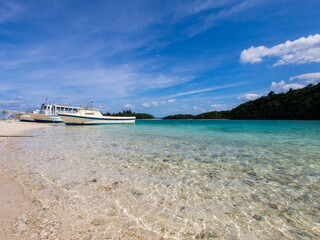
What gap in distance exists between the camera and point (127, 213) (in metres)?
2.66

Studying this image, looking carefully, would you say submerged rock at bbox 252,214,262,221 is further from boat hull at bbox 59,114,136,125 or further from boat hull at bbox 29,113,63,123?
boat hull at bbox 29,113,63,123

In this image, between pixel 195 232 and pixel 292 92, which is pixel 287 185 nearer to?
pixel 195 232

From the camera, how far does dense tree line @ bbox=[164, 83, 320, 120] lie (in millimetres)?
76625

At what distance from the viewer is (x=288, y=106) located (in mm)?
90562

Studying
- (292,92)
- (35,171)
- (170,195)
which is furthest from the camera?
(292,92)

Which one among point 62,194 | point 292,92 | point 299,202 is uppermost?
point 292,92

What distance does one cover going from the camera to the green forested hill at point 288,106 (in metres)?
76.7

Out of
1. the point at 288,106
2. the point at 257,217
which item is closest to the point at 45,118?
the point at 257,217

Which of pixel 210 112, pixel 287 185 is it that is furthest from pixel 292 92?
pixel 287 185

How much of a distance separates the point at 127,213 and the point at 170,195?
108 cm

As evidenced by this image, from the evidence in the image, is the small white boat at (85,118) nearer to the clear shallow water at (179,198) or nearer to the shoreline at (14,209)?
the clear shallow water at (179,198)

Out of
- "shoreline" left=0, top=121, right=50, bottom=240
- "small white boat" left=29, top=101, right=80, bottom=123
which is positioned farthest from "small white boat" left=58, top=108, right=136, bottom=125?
"shoreline" left=0, top=121, right=50, bottom=240

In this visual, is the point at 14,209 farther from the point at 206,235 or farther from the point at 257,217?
the point at 257,217

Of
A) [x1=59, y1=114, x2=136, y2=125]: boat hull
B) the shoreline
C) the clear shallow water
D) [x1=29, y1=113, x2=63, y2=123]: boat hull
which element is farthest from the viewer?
[x1=29, y1=113, x2=63, y2=123]: boat hull
